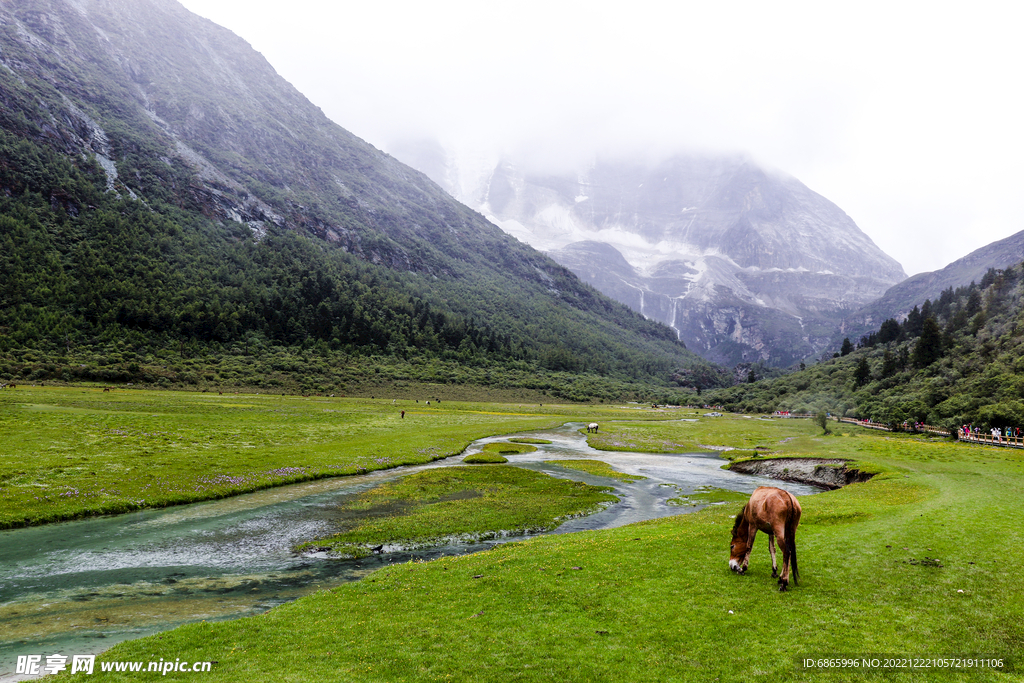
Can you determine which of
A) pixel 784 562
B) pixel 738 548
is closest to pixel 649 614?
pixel 784 562

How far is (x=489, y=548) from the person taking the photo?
2778cm

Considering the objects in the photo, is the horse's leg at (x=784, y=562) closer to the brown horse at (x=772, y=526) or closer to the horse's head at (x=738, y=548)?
the brown horse at (x=772, y=526)

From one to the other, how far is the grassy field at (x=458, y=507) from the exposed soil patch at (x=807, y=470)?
1051 inches

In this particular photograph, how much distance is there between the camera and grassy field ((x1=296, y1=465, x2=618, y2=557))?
2923 cm

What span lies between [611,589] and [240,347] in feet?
563

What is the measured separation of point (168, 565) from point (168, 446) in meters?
32.0

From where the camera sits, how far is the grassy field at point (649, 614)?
1217 centimetres

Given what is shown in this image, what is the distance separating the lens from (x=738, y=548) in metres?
18.8

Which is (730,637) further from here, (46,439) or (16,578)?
(46,439)

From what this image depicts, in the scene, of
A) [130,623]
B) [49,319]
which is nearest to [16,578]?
[130,623]

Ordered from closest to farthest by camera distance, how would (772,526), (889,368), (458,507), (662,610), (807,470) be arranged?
(662,610) → (772,526) → (458,507) → (807,470) → (889,368)

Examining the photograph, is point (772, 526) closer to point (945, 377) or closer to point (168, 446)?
point (168, 446)

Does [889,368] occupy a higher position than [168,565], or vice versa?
[889,368]

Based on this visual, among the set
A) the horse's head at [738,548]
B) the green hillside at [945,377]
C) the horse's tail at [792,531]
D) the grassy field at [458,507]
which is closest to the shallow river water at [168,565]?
the grassy field at [458,507]
